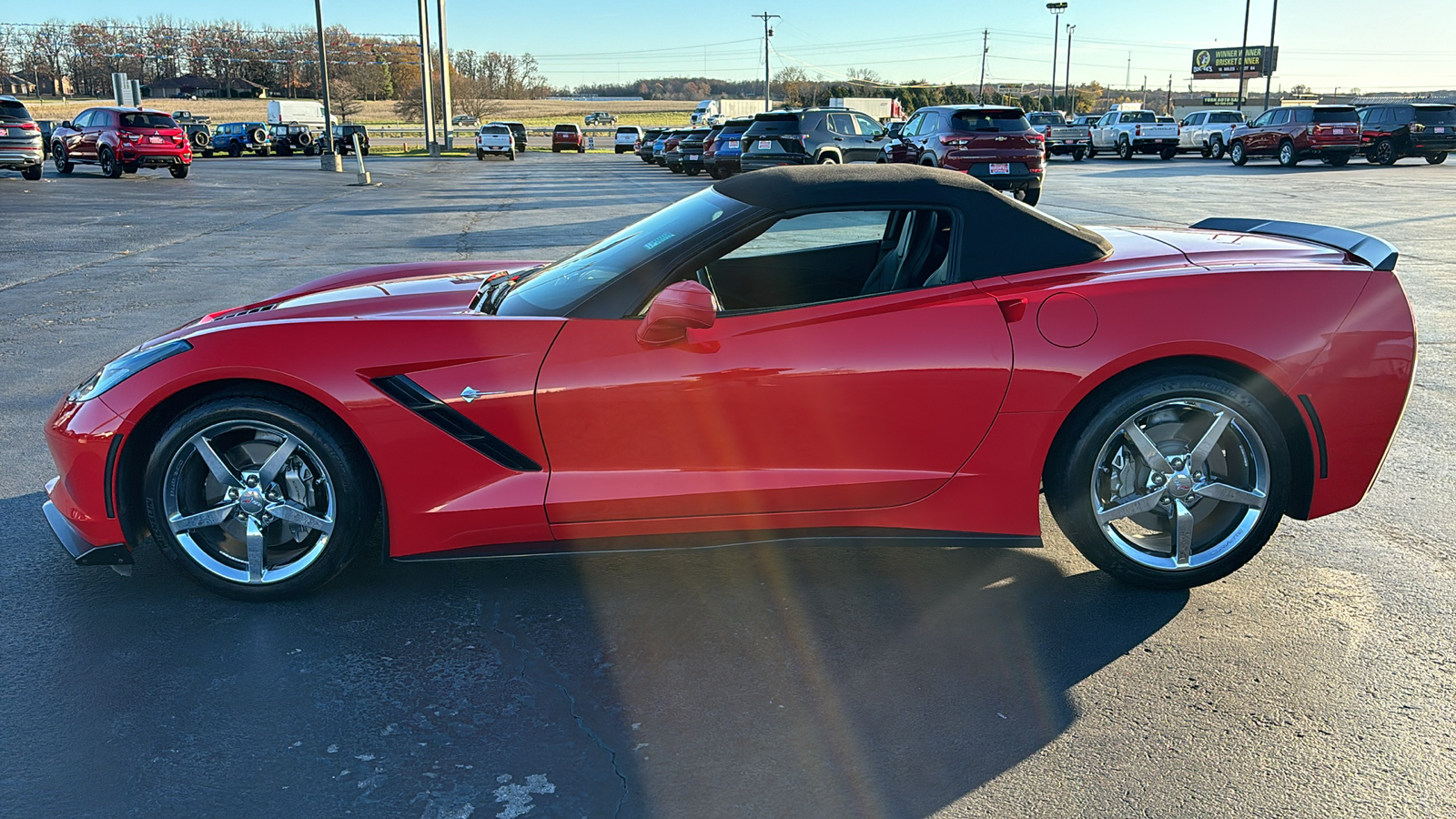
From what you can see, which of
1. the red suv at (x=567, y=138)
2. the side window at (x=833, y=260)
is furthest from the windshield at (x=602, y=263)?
the red suv at (x=567, y=138)

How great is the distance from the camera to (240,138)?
159 ft

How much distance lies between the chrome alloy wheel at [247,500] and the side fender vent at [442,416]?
35 cm

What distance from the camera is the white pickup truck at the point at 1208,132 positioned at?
124ft

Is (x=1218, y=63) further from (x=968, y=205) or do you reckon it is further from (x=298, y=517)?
(x=298, y=517)

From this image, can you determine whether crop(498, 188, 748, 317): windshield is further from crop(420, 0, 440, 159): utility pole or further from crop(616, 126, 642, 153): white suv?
crop(616, 126, 642, 153): white suv

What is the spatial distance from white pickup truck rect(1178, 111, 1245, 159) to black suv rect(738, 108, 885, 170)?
18.3 m

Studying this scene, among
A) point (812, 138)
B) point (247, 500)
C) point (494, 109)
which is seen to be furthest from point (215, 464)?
point (494, 109)

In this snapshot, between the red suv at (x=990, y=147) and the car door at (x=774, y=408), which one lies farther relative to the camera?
the red suv at (x=990, y=147)

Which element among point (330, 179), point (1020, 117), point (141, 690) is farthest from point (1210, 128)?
point (141, 690)

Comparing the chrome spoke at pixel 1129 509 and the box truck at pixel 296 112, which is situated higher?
the box truck at pixel 296 112

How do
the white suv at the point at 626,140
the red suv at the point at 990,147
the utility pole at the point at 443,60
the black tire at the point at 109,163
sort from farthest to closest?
the white suv at the point at 626,140, the utility pole at the point at 443,60, the black tire at the point at 109,163, the red suv at the point at 990,147

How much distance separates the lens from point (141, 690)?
9.69 feet

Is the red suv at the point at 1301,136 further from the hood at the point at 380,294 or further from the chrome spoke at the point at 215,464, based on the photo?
the chrome spoke at the point at 215,464

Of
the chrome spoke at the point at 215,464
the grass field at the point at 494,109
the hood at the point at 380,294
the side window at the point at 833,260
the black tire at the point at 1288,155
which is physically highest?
the grass field at the point at 494,109
